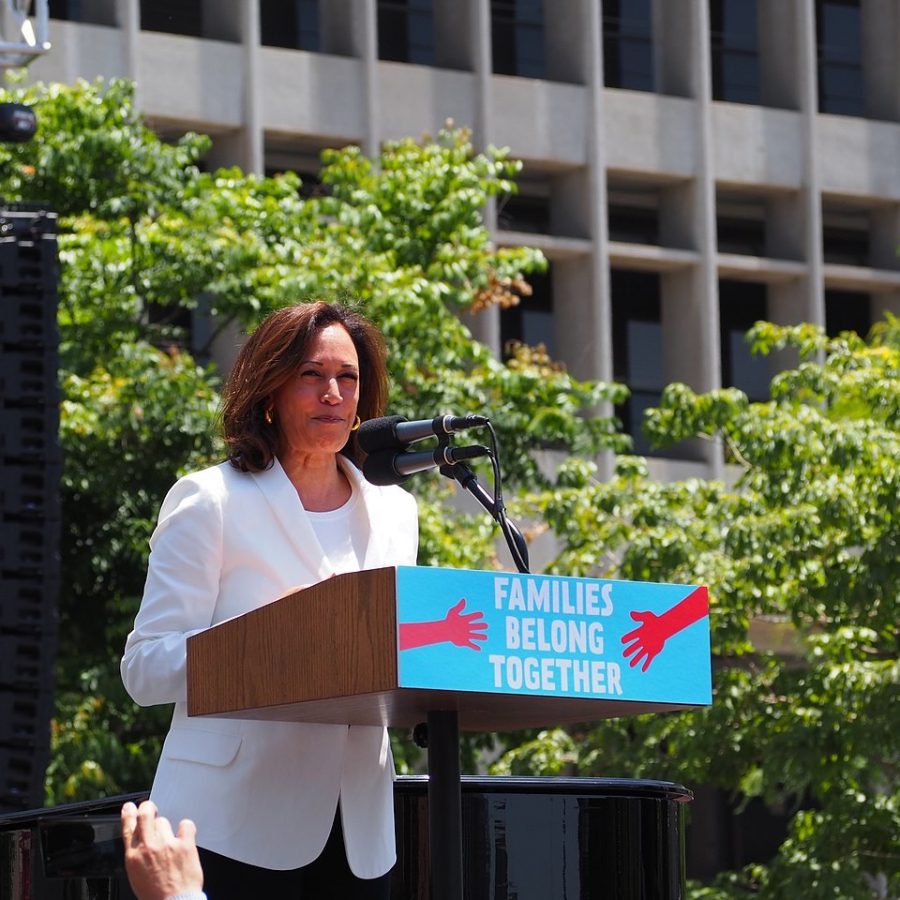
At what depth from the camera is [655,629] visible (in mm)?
3572

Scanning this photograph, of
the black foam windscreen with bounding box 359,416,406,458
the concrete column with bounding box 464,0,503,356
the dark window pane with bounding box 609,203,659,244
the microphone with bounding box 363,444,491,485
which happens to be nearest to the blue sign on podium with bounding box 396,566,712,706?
the microphone with bounding box 363,444,491,485

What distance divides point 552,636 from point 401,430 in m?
0.62

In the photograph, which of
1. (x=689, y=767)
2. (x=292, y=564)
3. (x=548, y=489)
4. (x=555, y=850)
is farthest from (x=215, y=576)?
(x=548, y=489)

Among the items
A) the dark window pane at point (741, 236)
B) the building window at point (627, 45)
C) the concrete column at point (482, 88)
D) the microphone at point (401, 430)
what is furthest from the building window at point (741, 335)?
the microphone at point (401, 430)

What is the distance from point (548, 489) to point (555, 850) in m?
10.5

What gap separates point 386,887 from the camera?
408 centimetres

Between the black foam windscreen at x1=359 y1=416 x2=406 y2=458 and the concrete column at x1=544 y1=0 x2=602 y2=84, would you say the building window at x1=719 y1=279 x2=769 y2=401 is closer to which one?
the concrete column at x1=544 y1=0 x2=602 y2=84

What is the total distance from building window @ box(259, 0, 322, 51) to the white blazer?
20.6 m

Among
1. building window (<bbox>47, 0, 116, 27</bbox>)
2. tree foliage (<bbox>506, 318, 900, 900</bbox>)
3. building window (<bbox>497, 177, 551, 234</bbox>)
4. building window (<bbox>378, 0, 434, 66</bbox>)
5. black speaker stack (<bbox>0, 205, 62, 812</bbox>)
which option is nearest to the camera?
black speaker stack (<bbox>0, 205, 62, 812</bbox>)

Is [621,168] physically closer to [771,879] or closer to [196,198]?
[196,198]

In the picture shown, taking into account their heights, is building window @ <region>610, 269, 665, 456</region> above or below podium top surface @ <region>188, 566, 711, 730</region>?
above

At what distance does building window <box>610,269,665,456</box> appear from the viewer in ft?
85.5

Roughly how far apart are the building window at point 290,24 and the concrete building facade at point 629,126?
2 cm

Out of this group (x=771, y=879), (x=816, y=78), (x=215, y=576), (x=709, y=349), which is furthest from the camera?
(x=816, y=78)
